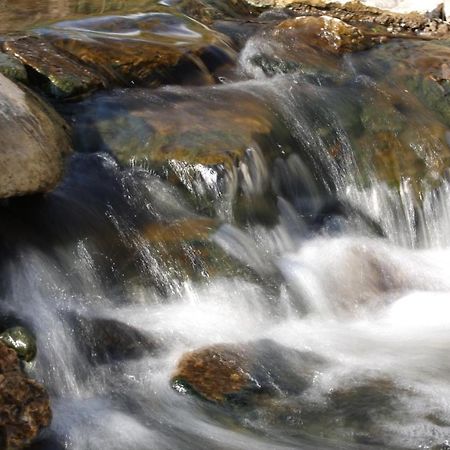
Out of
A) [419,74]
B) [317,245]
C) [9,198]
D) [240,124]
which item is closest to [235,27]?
[419,74]

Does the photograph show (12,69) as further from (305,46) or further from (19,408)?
(305,46)

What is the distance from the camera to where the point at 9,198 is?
5859 millimetres

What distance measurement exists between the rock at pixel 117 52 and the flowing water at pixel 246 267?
280 millimetres

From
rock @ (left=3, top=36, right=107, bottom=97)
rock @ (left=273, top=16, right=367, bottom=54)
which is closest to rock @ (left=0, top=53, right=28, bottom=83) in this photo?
rock @ (left=3, top=36, right=107, bottom=97)

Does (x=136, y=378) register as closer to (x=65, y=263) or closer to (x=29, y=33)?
(x=65, y=263)

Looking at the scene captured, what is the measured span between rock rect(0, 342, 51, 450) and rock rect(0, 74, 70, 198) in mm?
1586

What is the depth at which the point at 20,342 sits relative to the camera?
15.9ft

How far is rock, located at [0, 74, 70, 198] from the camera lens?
564cm

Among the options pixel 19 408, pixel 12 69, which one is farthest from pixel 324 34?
pixel 19 408

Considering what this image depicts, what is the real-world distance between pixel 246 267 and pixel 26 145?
1784 mm

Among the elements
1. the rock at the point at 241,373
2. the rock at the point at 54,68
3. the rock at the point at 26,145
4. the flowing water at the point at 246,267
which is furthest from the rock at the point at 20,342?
the rock at the point at 54,68

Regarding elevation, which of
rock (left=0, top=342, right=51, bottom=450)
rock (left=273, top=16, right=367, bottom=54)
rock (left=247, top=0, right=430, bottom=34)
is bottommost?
rock (left=0, top=342, right=51, bottom=450)

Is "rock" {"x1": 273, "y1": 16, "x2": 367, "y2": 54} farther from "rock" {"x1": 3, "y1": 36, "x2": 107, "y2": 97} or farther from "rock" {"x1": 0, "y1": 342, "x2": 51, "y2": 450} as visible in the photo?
"rock" {"x1": 0, "y1": 342, "x2": 51, "y2": 450}

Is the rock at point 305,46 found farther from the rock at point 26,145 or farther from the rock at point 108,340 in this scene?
the rock at point 108,340
